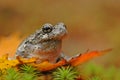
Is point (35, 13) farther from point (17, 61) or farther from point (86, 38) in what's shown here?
point (17, 61)

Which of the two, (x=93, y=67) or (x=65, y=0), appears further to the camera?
(x=65, y=0)

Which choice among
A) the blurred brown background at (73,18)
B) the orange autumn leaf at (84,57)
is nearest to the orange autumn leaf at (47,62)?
the orange autumn leaf at (84,57)

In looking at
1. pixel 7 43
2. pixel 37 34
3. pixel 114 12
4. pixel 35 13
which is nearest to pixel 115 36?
pixel 114 12

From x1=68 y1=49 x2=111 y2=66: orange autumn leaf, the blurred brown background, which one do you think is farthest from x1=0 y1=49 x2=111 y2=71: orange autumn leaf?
the blurred brown background

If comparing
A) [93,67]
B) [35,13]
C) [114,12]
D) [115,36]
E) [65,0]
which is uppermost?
[65,0]

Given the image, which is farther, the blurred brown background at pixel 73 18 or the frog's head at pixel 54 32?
the blurred brown background at pixel 73 18

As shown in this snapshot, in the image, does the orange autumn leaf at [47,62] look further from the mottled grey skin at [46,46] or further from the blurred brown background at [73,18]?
the blurred brown background at [73,18]
